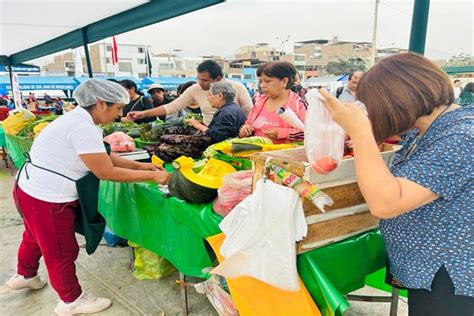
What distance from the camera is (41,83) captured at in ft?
54.2

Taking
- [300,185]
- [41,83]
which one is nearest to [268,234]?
[300,185]

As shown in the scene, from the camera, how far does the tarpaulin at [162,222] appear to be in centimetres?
168

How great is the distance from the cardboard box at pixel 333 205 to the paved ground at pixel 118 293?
1.20m

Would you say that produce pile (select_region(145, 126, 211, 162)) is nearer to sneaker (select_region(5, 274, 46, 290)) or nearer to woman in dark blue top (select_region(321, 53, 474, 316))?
sneaker (select_region(5, 274, 46, 290))

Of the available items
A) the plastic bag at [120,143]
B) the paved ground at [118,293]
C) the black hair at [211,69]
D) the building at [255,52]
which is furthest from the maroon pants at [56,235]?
the building at [255,52]

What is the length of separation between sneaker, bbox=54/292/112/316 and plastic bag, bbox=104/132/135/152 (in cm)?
102

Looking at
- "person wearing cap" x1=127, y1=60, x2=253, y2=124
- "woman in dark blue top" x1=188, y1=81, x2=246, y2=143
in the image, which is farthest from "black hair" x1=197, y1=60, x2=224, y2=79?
"woman in dark blue top" x1=188, y1=81, x2=246, y2=143

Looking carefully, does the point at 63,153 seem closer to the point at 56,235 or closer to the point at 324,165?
the point at 56,235

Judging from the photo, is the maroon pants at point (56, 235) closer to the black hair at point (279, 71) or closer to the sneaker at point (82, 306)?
the sneaker at point (82, 306)

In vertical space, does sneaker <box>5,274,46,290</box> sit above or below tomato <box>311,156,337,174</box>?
below

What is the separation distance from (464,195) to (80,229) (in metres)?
2.09

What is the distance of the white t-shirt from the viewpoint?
1843 millimetres

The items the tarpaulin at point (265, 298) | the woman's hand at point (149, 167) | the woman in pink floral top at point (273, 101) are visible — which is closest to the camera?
the tarpaulin at point (265, 298)

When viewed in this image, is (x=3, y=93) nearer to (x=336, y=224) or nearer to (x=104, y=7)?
(x=104, y=7)
